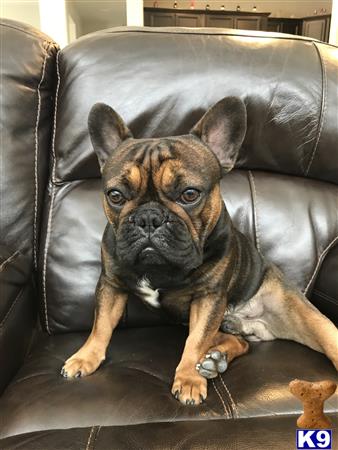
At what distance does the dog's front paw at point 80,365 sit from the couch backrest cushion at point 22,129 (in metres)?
0.37

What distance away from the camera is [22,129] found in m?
1.23

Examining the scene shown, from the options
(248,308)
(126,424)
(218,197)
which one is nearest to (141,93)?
(218,197)

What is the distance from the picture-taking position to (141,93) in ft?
4.07

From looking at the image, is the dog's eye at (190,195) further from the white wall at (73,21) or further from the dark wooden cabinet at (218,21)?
the dark wooden cabinet at (218,21)

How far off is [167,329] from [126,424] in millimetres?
419

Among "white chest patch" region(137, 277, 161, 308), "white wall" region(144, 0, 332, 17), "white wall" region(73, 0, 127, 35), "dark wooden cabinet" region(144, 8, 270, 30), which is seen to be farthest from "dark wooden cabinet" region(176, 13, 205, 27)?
"white chest patch" region(137, 277, 161, 308)

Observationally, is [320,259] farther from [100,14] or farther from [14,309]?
[100,14]

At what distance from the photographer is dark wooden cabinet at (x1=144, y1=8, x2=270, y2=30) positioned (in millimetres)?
5605

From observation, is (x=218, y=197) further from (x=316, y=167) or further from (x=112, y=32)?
(x=112, y=32)

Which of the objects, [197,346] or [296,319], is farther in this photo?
[296,319]

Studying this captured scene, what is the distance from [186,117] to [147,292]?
19.5 inches

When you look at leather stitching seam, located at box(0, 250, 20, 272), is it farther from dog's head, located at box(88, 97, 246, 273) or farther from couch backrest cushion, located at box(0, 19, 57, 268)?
dog's head, located at box(88, 97, 246, 273)

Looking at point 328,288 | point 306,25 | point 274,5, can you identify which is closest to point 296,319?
point 328,288

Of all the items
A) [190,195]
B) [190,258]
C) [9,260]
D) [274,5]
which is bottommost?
[9,260]
